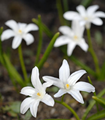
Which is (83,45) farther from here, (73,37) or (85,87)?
(85,87)

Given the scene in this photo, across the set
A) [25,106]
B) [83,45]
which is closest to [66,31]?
[83,45]

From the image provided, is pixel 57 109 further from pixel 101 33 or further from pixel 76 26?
pixel 101 33

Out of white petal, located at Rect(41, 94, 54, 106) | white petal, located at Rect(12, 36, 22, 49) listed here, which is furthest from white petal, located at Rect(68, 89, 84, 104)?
white petal, located at Rect(12, 36, 22, 49)

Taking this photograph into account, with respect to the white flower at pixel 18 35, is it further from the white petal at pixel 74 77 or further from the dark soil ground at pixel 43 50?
the white petal at pixel 74 77

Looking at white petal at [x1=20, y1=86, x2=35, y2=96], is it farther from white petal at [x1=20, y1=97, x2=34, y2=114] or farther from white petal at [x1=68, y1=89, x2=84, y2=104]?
white petal at [x1=68, y1=89, x2=84, y2=104]

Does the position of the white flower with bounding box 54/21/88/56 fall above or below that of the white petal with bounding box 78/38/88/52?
above

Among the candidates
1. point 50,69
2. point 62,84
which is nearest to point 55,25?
point 50,69

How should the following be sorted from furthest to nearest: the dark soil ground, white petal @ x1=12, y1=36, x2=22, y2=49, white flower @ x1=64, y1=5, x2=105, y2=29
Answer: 1. the dark soil ground
2. white flower @ x1=64, y1=5, x2=105, y2=29
3. white petal @ x1=12, y1=36, x2=22, y2=49

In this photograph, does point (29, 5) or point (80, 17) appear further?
point (29, 5)
